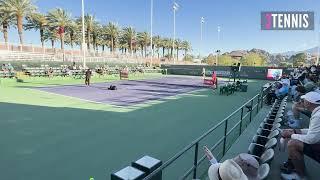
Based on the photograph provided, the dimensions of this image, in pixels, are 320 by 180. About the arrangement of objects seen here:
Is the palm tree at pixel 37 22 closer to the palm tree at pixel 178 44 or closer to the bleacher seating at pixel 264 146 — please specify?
the bleacher seating at pixel 264 146

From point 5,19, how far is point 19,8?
12.7 ft

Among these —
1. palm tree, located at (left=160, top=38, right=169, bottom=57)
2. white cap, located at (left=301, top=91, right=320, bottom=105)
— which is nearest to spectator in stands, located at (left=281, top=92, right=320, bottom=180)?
white cap, located at (left=301, top=91, right=320, bottom=105)

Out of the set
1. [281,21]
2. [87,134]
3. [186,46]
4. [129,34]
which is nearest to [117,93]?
[87,134]

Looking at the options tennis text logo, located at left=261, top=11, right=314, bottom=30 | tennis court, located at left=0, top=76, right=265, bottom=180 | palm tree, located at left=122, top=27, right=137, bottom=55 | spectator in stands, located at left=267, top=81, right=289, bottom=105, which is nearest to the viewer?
tennis court, located at left=0, top=76, right=265, bottom=180

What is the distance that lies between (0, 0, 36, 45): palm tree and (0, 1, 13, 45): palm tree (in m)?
0.45

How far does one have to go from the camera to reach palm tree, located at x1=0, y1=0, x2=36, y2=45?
46062 millimetres

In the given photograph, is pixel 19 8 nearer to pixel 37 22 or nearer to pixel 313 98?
pixel 37 22

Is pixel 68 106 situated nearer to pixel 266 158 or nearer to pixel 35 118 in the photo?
pixel 35 118

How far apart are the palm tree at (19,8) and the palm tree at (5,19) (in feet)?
1.49

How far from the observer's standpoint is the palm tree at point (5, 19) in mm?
46375

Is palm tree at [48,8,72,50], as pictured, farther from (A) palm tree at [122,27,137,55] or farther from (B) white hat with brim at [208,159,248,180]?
(B) white hat with brim at [208,159,248,180]

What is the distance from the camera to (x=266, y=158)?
473 centimetres

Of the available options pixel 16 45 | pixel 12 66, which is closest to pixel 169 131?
pixel 12 66

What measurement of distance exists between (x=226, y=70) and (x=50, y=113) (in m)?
44.8
